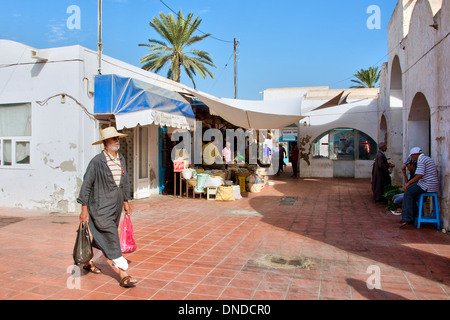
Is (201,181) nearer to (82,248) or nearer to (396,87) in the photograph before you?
(82,248)

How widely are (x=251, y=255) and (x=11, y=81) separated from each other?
7212 millimetres

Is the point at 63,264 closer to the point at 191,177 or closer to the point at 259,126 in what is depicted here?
the point at 191,177

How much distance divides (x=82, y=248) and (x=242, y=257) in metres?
2.02

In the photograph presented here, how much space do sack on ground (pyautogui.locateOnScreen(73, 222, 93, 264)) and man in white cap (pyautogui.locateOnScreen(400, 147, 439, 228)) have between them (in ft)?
17.5

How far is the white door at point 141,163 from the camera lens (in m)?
9.35

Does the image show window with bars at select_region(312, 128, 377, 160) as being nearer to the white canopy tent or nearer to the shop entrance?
the white canopy tent

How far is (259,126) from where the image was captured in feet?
34.7

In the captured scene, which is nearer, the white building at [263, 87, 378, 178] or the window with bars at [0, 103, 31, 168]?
the window with bars at [0, 103, 31, 168]

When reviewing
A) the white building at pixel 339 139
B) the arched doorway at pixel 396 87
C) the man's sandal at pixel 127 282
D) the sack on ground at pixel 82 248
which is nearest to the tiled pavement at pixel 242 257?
the man's sandal at pixel 127 282

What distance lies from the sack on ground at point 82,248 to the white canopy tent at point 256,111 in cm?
591

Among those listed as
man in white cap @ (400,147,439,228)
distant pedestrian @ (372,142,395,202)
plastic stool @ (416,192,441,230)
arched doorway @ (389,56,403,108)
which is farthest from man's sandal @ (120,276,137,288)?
arched doorway @ (389,56,403,108)

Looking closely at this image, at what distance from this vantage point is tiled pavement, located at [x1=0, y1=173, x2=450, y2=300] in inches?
134

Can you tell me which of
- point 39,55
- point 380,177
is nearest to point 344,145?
point 380,177

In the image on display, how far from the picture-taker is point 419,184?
599 centimetres
